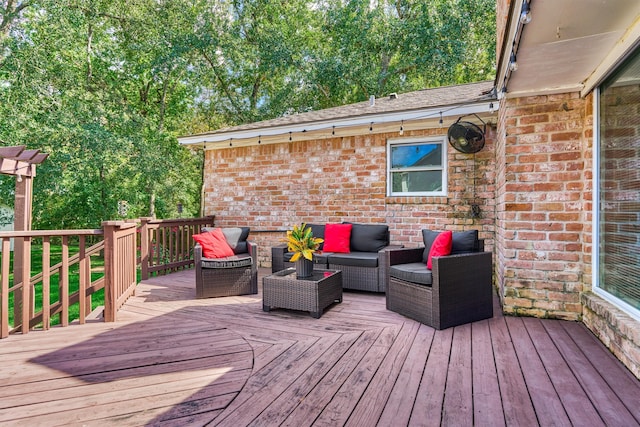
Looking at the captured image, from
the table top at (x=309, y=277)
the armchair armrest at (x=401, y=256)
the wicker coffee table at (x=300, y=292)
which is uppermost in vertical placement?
the armchair armrest at (x=401, y=256)

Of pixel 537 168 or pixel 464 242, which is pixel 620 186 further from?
pixel 464 242

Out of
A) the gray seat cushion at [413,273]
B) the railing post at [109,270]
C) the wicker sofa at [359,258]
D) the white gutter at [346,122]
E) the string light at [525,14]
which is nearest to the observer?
the string light at [525,14]

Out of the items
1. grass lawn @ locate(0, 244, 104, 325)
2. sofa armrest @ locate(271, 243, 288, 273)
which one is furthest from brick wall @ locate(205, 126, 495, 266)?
grass lawn @ locate(0, 244, 104, 325)

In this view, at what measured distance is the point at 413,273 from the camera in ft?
11.0

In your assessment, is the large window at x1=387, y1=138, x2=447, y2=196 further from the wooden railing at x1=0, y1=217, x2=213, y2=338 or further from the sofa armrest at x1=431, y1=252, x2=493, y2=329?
the wooden railing at x1=0, y1=217, x2=213, y2=338

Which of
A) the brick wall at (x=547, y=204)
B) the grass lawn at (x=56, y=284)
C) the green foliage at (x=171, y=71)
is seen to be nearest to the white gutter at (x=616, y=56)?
the brick wall at (x=547, y=204)

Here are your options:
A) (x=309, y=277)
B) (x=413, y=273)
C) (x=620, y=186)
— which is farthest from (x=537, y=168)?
(x=309, y=277)

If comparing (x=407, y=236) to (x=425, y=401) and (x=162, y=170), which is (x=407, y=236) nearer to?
(x=425, y=401)

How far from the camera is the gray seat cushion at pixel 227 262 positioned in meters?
4.29

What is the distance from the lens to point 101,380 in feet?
7.15

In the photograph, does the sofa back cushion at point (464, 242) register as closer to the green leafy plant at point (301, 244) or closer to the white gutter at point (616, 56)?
the green leafy plant at point (301, 244)

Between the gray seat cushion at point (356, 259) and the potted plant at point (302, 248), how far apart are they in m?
1.00

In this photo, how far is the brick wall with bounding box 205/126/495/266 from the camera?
5184mm

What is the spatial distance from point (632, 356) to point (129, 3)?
13.4 meters
